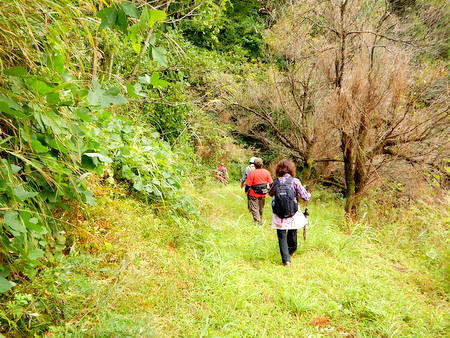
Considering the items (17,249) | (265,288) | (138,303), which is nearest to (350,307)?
(265,288)

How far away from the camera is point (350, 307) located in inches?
145

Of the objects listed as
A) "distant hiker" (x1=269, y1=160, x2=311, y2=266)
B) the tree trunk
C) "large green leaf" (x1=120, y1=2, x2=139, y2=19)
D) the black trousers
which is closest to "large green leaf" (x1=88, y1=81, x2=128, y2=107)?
"large green leaf" (x1=120, y1=2, x2=139, y2=19)

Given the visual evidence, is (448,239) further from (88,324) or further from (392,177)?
(88,324)

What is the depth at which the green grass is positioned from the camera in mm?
2412

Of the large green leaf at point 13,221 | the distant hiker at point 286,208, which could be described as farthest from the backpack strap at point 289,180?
the large green leaf at point 13,221

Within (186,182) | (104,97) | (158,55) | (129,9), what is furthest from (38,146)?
(186,182)

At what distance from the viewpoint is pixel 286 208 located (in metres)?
4.84

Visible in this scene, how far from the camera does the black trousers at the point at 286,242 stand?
15.8ft

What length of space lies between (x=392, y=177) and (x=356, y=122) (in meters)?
2.13

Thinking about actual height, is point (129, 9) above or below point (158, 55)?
above

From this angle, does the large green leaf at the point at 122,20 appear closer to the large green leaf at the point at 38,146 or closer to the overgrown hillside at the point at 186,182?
the overgrown hillside at the point at 186,182

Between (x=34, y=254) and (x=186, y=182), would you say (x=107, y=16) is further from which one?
(x=186, y=182)

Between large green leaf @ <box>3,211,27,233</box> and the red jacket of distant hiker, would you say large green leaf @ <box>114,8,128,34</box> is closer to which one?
large green leaf @ <box>3,211,27,233</box>

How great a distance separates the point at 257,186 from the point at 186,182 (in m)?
2.10
